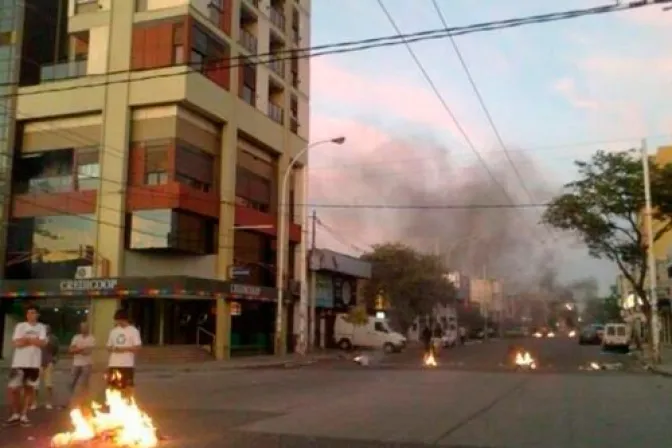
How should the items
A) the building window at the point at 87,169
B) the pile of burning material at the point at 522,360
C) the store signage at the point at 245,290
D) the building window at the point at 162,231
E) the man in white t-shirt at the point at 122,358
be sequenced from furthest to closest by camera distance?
the store signage at the point at 245,290 < the building window at the point at 87,169 < the building window at the point at 162,231 < the pile of burning material at the point at 522,360 < the man in white t-shirt at the point at 122,358

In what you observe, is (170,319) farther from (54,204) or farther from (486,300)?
(486,300)

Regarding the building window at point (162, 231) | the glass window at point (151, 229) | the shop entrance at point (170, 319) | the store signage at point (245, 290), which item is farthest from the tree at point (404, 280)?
the glass window at point (151, 229)

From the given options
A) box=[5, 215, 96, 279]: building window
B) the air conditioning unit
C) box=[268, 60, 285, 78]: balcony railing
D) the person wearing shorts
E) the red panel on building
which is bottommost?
the person wearing shorts

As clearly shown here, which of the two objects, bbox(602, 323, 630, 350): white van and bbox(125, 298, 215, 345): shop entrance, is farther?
bbox(602, 323, 630, 350): white van

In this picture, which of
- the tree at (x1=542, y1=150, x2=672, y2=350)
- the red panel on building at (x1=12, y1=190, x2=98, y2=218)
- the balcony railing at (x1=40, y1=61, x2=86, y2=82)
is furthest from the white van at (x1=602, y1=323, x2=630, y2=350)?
the balcony railing at (x1=40, y1=61, x2=86, y2=82)

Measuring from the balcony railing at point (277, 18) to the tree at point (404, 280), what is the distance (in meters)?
27.1

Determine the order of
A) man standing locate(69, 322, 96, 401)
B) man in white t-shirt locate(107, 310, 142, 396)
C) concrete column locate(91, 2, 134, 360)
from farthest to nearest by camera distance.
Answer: concrete column locate(91, 2, 134, 360)
man standing locate(69, 322, 96, 401)
man in white t-shirt locate(107, 310, 142, 396)

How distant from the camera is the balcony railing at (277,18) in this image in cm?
4603

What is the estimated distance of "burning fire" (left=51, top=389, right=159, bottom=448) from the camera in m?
8.88

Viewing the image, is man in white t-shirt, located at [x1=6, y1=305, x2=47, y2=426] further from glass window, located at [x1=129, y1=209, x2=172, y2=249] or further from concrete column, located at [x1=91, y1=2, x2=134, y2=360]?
concrete column, located at [x1=91, y1=2, x2=134, y2=360]

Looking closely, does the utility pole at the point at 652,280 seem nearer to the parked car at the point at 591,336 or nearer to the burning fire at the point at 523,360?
the burning fire at the point at 523,360

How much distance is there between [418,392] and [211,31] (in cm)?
2590

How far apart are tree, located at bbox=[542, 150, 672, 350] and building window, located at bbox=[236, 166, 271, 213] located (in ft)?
51.1

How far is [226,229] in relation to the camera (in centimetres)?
3919
